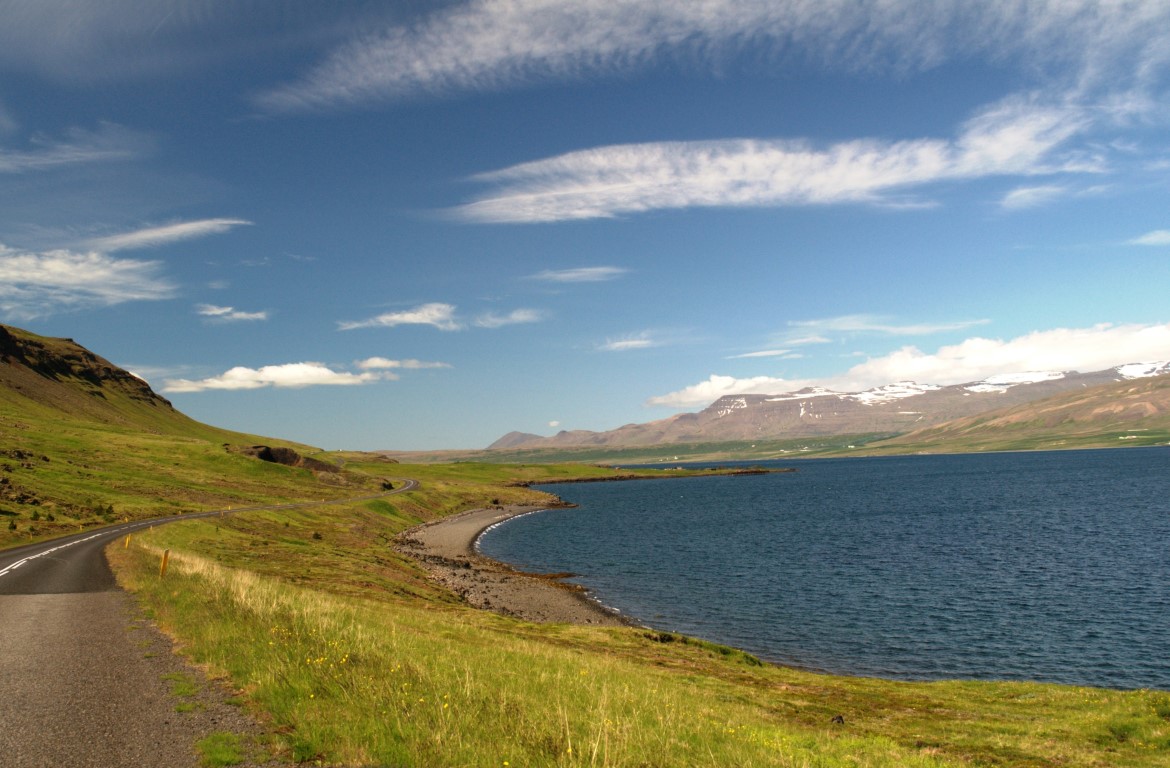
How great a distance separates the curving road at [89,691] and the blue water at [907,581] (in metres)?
35.4

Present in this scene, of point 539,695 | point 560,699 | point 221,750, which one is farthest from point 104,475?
point 221,750

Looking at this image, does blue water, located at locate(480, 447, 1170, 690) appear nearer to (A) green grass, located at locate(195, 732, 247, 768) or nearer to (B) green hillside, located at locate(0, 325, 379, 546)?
(A) green grass, located at locate(195, 732, 247, 768)

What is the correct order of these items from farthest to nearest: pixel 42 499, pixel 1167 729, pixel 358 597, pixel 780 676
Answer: pixel 42 499, pixel 358 597, pixel 780 676, pixel 1167 729

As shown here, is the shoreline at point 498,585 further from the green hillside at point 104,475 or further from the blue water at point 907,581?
the green hillside at point 104,475

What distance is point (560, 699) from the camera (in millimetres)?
16766

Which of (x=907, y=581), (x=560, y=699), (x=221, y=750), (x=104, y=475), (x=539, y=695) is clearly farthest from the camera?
(x=104, y=475)

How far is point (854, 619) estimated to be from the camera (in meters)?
50.7

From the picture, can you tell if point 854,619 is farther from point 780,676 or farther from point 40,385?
point 40,385

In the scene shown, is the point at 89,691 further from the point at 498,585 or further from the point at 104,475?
the point at 104,475

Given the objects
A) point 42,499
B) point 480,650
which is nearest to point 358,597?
point 480,650

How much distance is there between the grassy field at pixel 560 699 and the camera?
12508 millimetres

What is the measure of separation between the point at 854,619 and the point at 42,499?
84203 mm

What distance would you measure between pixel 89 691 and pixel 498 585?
5320 centimetres

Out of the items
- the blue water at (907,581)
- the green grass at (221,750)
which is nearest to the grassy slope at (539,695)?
the green grass at (221,750)
